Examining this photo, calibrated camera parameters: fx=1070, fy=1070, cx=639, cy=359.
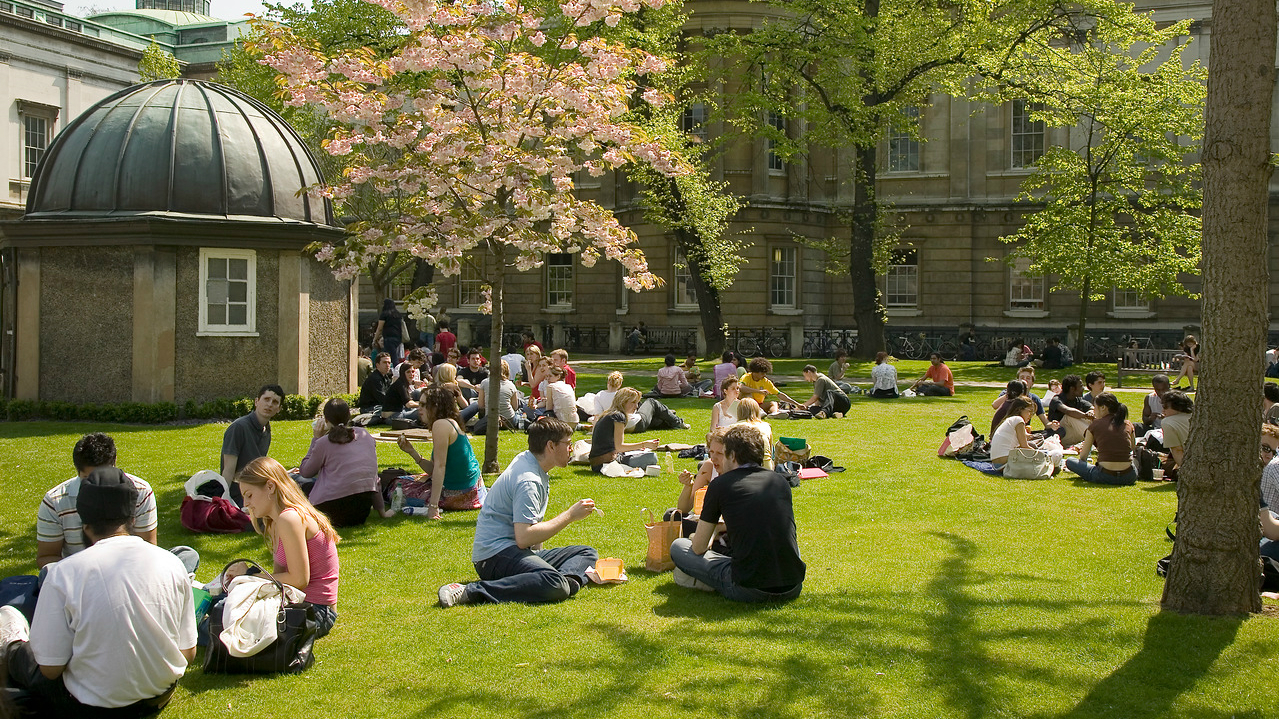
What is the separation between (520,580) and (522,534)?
333 mm

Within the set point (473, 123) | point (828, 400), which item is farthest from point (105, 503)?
point (828, 400)

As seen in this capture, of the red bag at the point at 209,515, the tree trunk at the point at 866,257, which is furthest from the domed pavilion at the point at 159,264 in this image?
the tree trunk at the point at 866,257

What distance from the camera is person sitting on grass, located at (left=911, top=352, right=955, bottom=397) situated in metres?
23.1

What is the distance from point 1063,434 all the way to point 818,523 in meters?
5.95

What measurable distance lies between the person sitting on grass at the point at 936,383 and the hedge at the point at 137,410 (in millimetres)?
12854

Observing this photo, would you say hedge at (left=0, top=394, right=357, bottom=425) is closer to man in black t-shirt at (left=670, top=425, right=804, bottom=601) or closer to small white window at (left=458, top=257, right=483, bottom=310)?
man in black t-shirt at (left=670, top=425, right=804, bottom=601)

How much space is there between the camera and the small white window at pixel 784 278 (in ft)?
128

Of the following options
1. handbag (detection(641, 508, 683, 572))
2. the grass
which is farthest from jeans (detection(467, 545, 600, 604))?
handbag (detection(641, 508, 683, 572))

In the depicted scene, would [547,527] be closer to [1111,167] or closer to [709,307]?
[709,307]

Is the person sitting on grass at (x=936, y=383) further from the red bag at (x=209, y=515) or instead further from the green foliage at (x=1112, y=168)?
the red bag at (x=209, y=515)

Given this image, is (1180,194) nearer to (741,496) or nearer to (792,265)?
(792,265)

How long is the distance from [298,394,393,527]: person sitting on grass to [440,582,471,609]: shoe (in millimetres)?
2774

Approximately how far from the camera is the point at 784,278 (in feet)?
129

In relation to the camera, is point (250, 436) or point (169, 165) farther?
point (169, 165)
